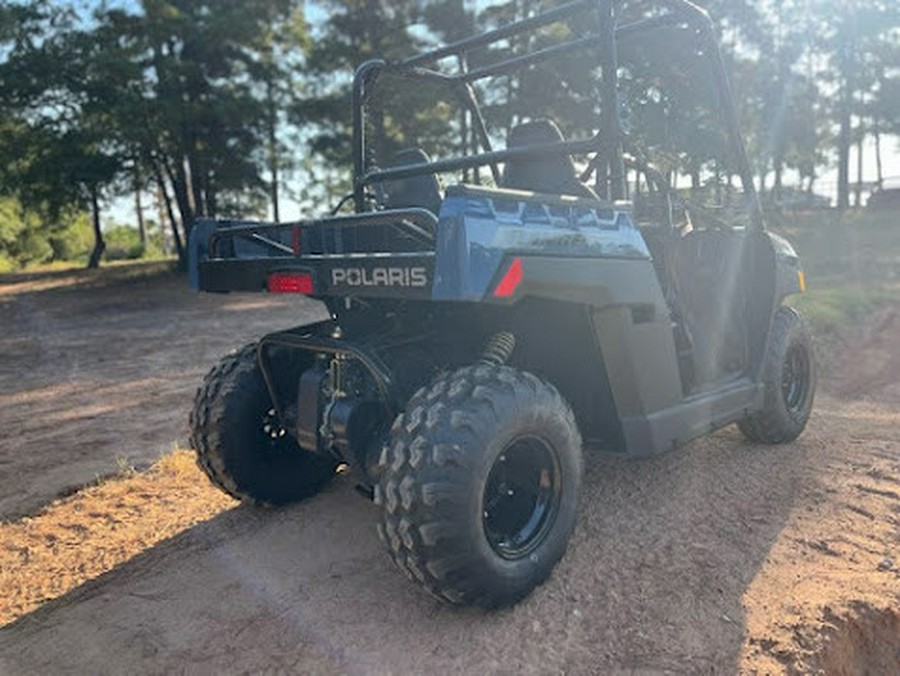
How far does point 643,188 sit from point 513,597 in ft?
7.34

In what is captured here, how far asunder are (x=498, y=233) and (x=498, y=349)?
29.4 inches

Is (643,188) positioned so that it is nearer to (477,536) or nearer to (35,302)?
(477,536)

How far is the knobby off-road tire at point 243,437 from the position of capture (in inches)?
144

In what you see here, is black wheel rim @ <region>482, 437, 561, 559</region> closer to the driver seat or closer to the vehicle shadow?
the vehicle shadow

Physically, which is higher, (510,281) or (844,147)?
(844,147)

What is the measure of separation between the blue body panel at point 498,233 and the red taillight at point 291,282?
77 centimetres

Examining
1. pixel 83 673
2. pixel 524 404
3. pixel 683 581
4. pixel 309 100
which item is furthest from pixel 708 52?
pixel 309 100

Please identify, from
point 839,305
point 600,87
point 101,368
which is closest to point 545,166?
point 600,87

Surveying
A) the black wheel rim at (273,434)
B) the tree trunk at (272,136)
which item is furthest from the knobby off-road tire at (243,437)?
the tree trunk at (272,136)

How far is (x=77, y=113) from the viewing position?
18344 millimetres

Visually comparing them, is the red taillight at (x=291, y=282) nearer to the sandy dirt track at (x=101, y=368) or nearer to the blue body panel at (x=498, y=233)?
the blue body panel at (x=498, y=233)

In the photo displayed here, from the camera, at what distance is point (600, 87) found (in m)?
3.99

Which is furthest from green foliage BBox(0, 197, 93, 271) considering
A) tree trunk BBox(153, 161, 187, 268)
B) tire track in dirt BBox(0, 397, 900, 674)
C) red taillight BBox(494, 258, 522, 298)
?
red taillight BBox(494, 258, 522, 298)

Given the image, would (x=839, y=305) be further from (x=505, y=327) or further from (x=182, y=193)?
(x=182, y=193)
